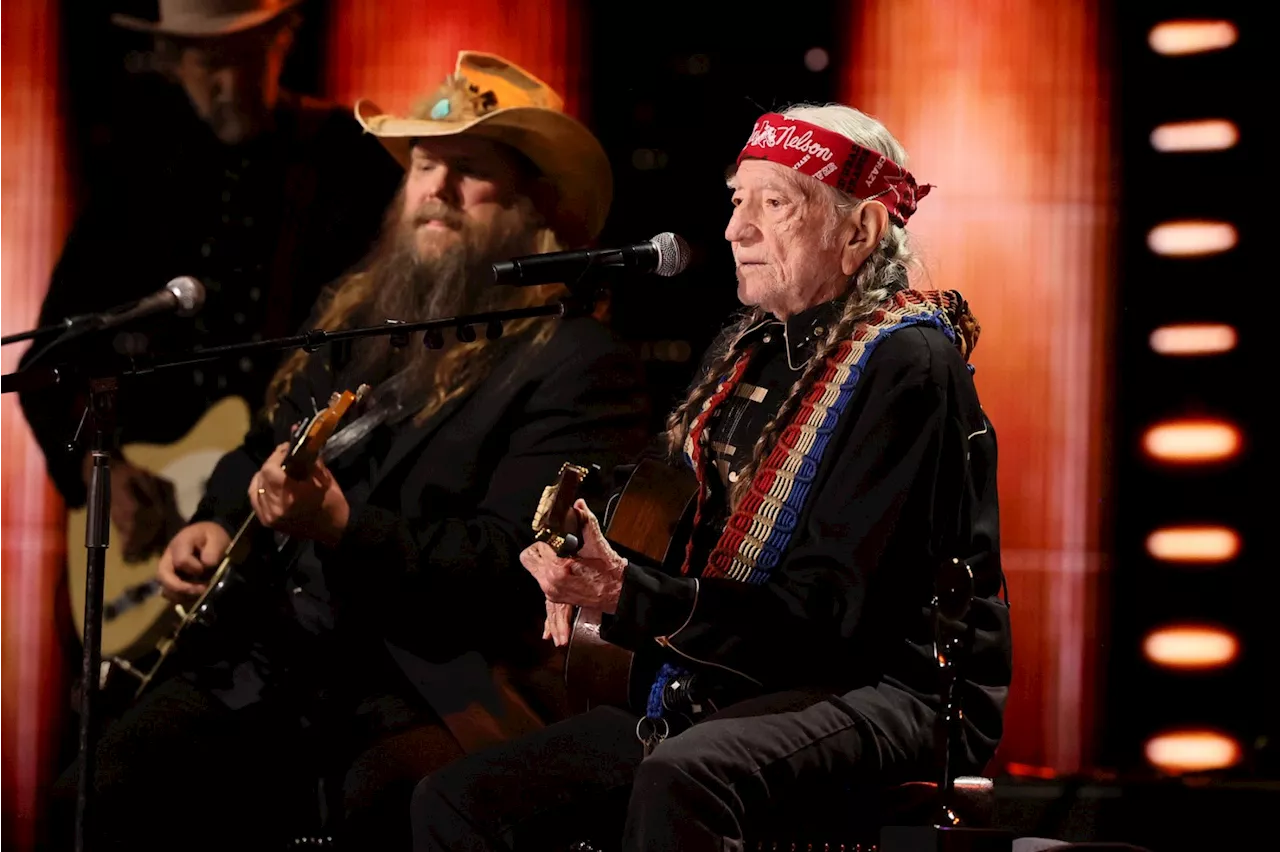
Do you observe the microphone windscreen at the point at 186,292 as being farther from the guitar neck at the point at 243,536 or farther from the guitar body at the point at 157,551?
the guitar body at the point at 157,551

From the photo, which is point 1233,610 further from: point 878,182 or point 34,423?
point 34,423

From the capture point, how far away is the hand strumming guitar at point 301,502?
4184 mm

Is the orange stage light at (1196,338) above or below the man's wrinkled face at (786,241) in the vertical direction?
below

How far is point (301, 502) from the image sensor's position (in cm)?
419

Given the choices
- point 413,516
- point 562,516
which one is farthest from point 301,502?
point 562,516

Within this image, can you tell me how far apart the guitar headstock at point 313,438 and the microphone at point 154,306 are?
2.16ft

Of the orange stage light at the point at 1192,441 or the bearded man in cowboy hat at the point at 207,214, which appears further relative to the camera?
the bearded man in cowboy hat at the point at 207,214

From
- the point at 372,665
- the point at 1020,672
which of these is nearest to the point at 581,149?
the point at 372,665

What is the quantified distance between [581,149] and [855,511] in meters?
2.08

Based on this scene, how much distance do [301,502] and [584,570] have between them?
1.48m

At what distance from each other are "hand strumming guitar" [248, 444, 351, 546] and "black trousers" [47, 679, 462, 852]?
0.58m

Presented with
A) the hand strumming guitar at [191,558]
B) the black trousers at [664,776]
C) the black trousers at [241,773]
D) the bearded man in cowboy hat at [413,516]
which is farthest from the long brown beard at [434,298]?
the black trousers at [664,776]

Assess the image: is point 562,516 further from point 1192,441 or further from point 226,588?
point 1192,441

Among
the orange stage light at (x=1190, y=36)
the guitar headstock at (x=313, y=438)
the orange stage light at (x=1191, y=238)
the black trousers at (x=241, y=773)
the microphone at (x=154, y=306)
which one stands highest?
the orange stage light at (x=1190, y=36)
